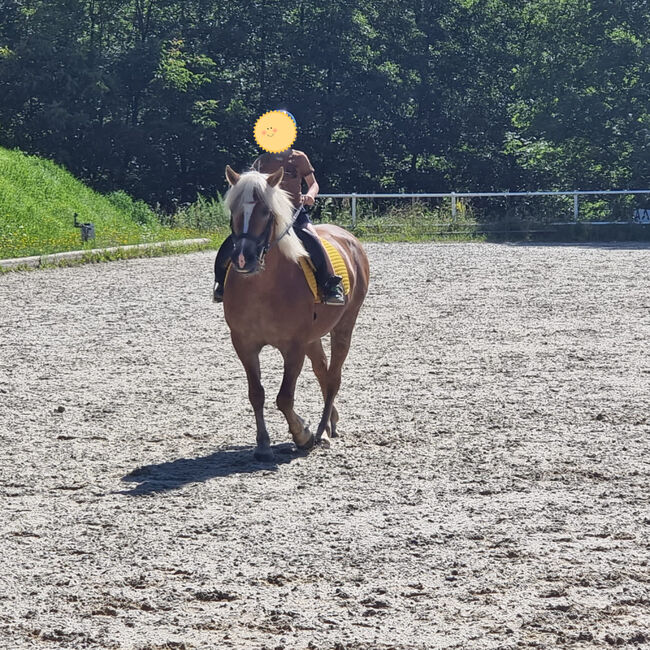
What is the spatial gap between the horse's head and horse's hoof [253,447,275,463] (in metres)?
1.17

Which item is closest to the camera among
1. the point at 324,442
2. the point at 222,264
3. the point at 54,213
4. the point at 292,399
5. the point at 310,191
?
the point at 292,399

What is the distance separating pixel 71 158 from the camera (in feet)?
109

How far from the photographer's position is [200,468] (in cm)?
693

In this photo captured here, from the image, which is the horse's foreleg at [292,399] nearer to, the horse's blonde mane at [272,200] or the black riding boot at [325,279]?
the black riding boot at [325,279]

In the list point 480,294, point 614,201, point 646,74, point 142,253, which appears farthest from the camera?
point 646,74

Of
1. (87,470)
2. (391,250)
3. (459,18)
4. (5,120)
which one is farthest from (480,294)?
(459,18)

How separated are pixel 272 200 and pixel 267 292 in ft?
1.95

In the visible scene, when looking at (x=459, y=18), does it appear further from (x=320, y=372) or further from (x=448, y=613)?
(x=448, y=613)

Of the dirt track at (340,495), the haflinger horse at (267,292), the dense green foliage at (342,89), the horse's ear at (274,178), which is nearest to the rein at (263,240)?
the haflinger horse at (267,292)

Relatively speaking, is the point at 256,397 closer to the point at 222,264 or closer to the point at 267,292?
the point at 267,292

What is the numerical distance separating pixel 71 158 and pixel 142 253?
1250cm

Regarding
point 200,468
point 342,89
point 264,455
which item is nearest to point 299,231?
point 264,455

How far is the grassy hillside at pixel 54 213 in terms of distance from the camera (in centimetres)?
2192

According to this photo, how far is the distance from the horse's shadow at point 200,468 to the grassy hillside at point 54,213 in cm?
1339
